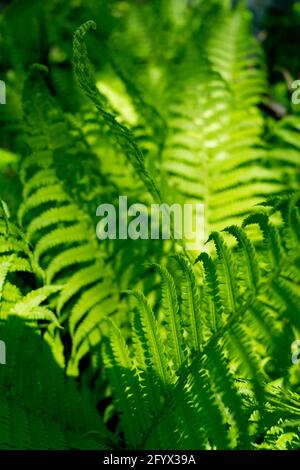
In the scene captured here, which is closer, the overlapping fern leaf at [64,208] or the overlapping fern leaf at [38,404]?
the overlapping fern leaf at [38,404]

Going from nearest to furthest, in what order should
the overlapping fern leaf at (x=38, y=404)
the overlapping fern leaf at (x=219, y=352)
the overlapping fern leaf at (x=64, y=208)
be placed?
the overlapping fern leaf at (x=219, y=352), the overlapping fern leaf at (x=38, y=404), the overlapping fern leaf at (x=64, y=208)

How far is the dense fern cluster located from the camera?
89 centimetres

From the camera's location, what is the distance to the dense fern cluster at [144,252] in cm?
89

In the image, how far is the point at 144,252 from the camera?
1.43 meters

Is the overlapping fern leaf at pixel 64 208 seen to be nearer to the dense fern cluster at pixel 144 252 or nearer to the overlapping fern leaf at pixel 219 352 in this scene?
the dense fern cluster at pixel 144 252

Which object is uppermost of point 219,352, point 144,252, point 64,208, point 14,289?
point 64,208

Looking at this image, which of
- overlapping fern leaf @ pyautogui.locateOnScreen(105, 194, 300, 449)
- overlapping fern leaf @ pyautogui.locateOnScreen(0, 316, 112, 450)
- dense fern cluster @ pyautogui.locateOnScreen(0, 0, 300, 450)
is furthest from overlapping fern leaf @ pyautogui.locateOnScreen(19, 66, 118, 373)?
overlapping fern leaf @ pyautogui.locateOnScreen(105, 194, 300, 449)

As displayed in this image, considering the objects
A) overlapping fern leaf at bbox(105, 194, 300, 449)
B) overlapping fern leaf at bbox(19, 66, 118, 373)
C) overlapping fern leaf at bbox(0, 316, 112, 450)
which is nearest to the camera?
overlapping fern leaf at bbox(105, 194, 300, 449)

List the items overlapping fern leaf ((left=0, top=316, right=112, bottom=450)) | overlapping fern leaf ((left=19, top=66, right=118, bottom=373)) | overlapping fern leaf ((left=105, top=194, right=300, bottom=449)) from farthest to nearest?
overlapping fern leaf ((left=19, top=66, right=118, bottom=373)), overlapping fern leaf ((left=0, top=316, right=112, bottom=450)), overlapping fern leaf ((left=105, top=194, right=300, bottom=449))

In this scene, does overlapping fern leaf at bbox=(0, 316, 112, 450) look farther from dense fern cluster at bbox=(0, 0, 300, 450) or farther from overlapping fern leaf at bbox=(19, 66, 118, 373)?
overlapping fern leaf at bbox=(19, 66, 118, 373)

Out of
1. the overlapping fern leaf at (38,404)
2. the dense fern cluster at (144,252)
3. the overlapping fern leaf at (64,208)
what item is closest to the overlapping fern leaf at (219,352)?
the dense fern cluster at (144,252)

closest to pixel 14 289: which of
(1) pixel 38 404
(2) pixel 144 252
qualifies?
(1) pixel 38 404

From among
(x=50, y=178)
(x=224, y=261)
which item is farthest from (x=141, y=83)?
(x=224, y=261)

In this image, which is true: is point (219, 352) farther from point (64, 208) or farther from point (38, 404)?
point (64, 208)
